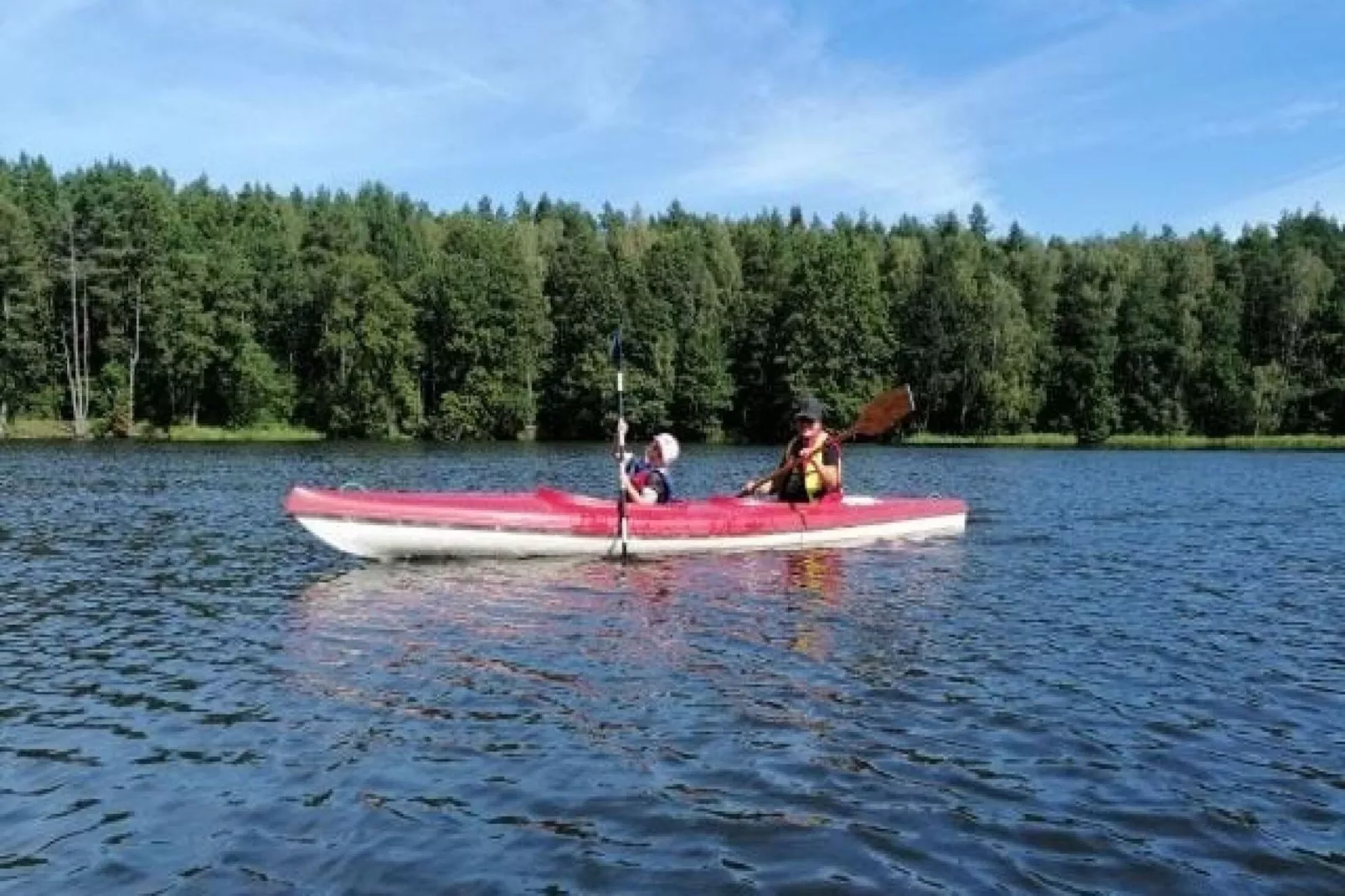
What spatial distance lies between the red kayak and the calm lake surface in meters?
0.50

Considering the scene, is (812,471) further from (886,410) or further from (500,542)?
(500,542)

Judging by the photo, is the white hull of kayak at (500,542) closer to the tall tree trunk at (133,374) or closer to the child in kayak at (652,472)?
the child in kayak at (652,472)

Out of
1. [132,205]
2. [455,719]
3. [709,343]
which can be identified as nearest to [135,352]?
[132,205]

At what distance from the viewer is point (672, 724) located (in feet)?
31.7

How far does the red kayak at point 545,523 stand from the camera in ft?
57.8

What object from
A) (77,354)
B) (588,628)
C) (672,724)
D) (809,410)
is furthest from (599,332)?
(672,724)

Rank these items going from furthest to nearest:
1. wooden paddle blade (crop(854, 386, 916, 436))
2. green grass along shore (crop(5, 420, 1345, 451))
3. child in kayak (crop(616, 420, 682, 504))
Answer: green grass along shore (crop(5, 420, 1345, 451)), wooden paddle blade (crop(854, 386, 916, 436)), child in kayak (crop(616, 420, 682, 504))

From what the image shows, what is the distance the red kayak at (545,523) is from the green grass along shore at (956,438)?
2211 inches

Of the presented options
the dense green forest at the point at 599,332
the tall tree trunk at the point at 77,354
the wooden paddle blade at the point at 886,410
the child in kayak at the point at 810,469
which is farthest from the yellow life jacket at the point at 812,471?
the tall tree trunk at the point at 77,354

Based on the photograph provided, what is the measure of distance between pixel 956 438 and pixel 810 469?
6378 centimetres

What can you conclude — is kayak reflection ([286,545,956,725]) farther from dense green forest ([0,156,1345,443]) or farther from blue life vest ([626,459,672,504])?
dense green forest ([0,156,1345,443])

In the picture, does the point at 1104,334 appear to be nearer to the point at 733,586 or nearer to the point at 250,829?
the point at 733,586

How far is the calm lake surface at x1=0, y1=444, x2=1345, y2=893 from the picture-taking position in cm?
699

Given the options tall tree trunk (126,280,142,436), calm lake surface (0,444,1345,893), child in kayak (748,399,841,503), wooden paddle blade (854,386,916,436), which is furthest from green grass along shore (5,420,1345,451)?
calm lake surface (0,444,1345,893)
